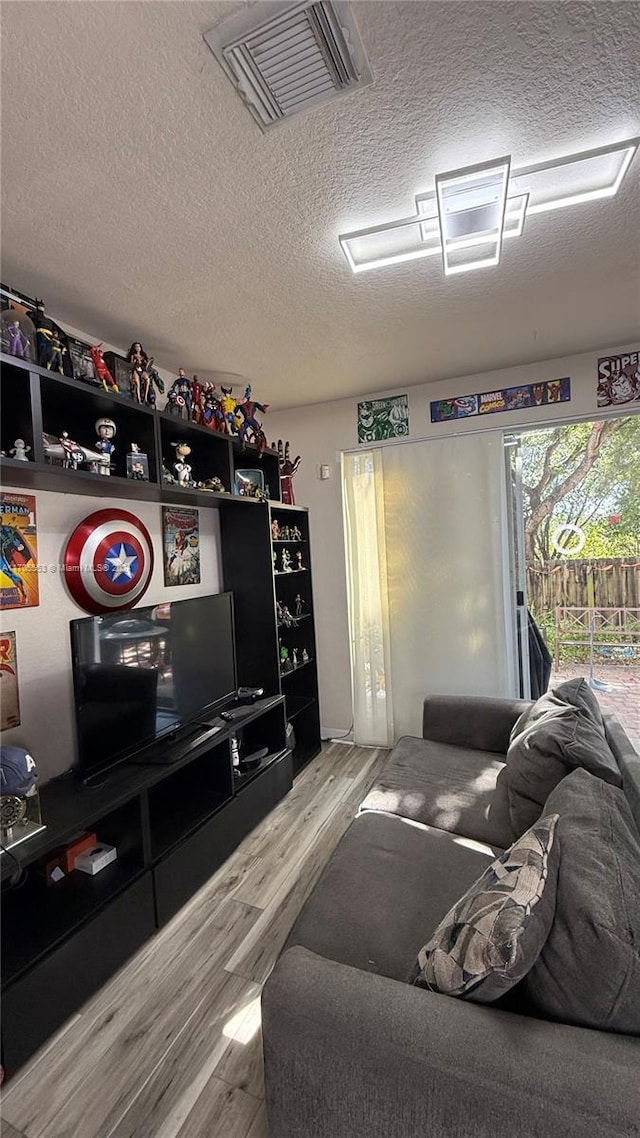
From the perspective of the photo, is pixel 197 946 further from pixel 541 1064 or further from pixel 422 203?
pixel 422 203

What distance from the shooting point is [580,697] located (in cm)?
181

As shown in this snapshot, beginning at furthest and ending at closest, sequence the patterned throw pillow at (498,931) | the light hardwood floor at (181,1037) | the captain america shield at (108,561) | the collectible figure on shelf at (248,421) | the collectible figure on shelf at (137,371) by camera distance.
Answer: the collectible figure on shelf at (248,421) < the collectible figure on shelf at (137,371) < the captain america shield at (108,561) < the light hardwood floor at (181,1037) < the patterned throw pillow at (498,931)

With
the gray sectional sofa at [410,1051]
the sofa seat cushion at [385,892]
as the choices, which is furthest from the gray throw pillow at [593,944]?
the sofa seat cushion at [385,892]

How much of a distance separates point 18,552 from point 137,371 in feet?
3.06

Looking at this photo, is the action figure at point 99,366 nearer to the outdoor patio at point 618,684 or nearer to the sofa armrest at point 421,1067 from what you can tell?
the sofa armrest at point 421,1067

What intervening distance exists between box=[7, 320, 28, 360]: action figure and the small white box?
1.76 m

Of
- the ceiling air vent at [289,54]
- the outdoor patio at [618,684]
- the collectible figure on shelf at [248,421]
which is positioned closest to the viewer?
the ceiling air vent at [289,54]

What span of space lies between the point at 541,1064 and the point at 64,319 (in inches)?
106

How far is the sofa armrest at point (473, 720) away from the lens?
2244 millimetres

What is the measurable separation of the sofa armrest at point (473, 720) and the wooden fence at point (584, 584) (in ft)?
5.69

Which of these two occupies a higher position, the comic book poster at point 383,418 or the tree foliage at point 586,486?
the comic book poster at point 383,418

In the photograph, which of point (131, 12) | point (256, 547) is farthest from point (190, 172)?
point (256, 547)

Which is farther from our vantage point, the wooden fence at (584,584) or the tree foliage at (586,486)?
the wooden fence at (584,584)

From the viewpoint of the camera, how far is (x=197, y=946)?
5.41 feet
